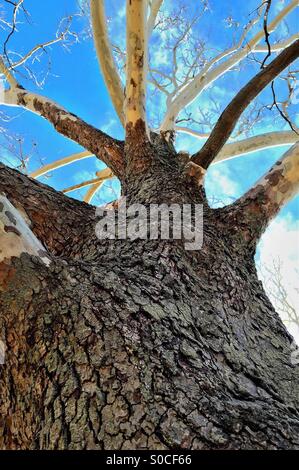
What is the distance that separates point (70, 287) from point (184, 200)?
1003 mm

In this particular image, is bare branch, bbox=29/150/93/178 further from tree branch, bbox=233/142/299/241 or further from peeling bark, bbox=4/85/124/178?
tree branch, bbox=233/142/299/241

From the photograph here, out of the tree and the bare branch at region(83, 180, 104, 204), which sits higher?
the bare branch at region(83, 180, 104, 204)

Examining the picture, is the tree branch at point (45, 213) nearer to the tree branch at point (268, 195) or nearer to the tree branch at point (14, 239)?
the tree branch at point (14, 239)

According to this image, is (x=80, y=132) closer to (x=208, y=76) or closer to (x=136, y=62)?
(x=136, y=62)

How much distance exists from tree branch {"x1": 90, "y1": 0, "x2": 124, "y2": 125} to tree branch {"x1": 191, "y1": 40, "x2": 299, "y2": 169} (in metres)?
1.24

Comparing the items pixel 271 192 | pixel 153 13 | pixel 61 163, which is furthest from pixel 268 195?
pixel 153 13

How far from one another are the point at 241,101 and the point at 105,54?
4.93 ft

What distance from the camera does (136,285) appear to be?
1.26m

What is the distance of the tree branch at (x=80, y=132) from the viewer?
2.68 m

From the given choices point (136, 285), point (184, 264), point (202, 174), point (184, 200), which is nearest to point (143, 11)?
point (202, 174)

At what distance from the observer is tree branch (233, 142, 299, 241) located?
1.99 meters

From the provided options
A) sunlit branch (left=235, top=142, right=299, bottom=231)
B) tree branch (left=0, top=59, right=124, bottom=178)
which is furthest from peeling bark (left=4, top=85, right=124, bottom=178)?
sunlit branch (left=235, top=142, right=299, bottom=231)

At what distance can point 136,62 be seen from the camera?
243 cm

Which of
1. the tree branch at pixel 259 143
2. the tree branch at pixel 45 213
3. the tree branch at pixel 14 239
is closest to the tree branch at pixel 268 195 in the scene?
the tree branch at pixel 45 213
